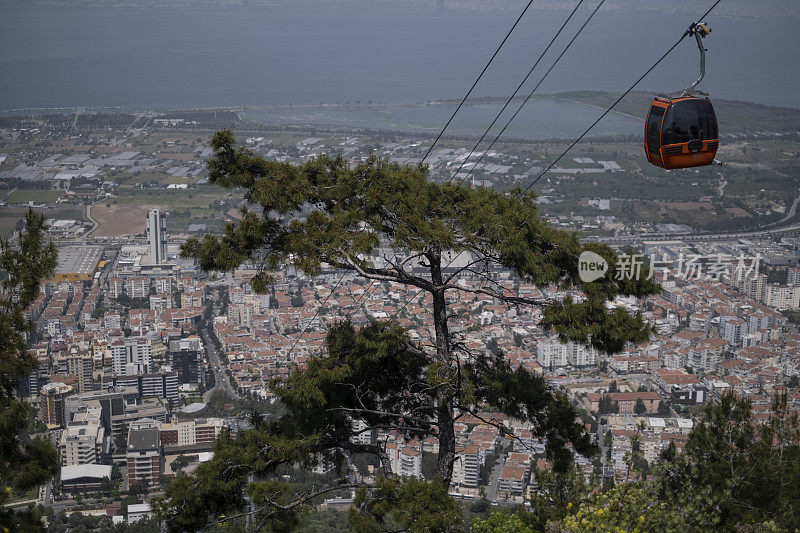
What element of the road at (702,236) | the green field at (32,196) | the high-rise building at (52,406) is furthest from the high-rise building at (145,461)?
the green field at (32,196)

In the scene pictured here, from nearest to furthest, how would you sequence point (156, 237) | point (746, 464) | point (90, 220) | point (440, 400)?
point (440, 400)
point (746, 464)
point (156, 237)
point (90, 220)

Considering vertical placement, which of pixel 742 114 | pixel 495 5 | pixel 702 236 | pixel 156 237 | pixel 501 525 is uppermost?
pixel 495 5

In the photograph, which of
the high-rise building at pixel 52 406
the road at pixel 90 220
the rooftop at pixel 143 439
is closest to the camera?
the rooftop at pixel 143 439

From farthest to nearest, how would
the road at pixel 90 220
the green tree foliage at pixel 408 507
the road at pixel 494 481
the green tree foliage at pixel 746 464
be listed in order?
the road at pixel 90 220 < the road at pixel 494 481 < the green tree foliage at pixel 746 464 < the green tree foliage at pixel 408 507

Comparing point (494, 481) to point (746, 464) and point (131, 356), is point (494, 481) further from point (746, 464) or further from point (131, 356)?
point (131, 356)

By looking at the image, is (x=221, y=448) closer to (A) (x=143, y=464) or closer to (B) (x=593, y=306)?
(B) (x=593, y=306)

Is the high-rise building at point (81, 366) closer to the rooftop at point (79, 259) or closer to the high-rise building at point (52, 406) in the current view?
the high-rise building at point (52, 406)

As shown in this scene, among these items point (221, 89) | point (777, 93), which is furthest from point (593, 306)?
point (221, 89)

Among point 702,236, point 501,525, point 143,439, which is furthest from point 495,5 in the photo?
point 501,525
